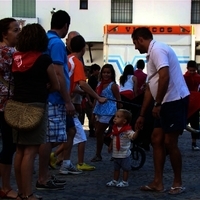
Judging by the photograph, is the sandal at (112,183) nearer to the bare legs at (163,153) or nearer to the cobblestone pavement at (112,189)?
the cobblestone pavement at (112,189)

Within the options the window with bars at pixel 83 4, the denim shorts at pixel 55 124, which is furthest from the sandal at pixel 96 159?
the window with bars at pixel 83 4

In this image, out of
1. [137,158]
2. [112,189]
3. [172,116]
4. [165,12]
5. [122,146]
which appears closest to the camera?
[172,116]

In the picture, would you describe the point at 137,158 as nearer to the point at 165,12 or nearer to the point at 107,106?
the point at 107,106

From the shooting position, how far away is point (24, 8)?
90.5 feet

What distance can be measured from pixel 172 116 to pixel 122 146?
3.14ft

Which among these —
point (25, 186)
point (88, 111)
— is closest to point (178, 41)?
point (88, 111)

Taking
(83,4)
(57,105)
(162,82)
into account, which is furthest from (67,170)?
(83,4)

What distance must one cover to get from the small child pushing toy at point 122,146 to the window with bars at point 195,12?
2212cm

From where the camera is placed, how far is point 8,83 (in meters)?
Answer: 5.34

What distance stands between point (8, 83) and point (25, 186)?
3.43ft

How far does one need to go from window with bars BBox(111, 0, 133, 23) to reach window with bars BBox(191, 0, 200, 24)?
3171mm

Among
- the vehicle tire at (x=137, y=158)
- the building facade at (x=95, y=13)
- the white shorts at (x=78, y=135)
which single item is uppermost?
the building facade at (x=95, y=13)

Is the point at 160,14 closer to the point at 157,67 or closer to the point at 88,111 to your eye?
the point at 88,111

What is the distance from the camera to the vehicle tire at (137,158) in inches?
306
